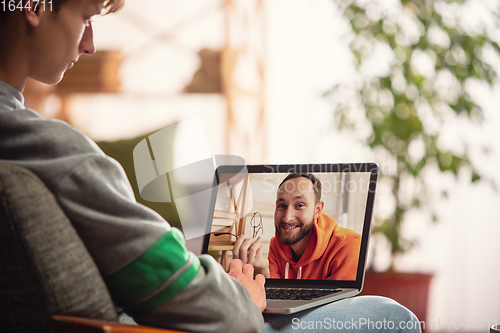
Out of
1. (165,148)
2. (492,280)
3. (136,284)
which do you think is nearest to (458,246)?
(492,280)

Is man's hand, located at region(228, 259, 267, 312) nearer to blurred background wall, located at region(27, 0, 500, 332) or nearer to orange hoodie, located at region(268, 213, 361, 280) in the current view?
orange hoodie, located at region(268, 213, 361, 280)

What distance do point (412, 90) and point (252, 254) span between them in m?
1.32

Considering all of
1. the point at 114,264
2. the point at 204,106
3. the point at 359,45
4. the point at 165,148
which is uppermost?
the point at 359,45

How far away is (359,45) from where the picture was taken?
1.91 m

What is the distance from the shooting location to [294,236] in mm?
856

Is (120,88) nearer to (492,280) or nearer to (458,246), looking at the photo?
(458,246)

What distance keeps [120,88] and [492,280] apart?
2.31m

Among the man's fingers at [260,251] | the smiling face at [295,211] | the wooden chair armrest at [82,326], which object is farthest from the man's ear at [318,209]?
the wooden chair armrest at [82,326]

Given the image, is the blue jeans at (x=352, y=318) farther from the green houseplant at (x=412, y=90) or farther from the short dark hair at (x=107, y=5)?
the green houseplant at (x=412, y=90)

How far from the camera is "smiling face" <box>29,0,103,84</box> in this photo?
51 centimetres

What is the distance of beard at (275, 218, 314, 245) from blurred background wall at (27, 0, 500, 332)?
3.66 ft

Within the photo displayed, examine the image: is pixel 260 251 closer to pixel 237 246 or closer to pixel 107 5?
pixel 237 246

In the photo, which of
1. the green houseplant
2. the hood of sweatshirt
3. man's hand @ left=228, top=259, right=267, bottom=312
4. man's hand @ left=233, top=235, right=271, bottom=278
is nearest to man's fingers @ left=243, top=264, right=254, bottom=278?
man's hand @ left=228, top=259, right=267, bottom=312

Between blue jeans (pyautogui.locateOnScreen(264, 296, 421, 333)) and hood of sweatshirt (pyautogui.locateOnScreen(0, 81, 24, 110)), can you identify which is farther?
blue jeans (pyautogui.locateOnScreen(264, 296, 421, 333))
